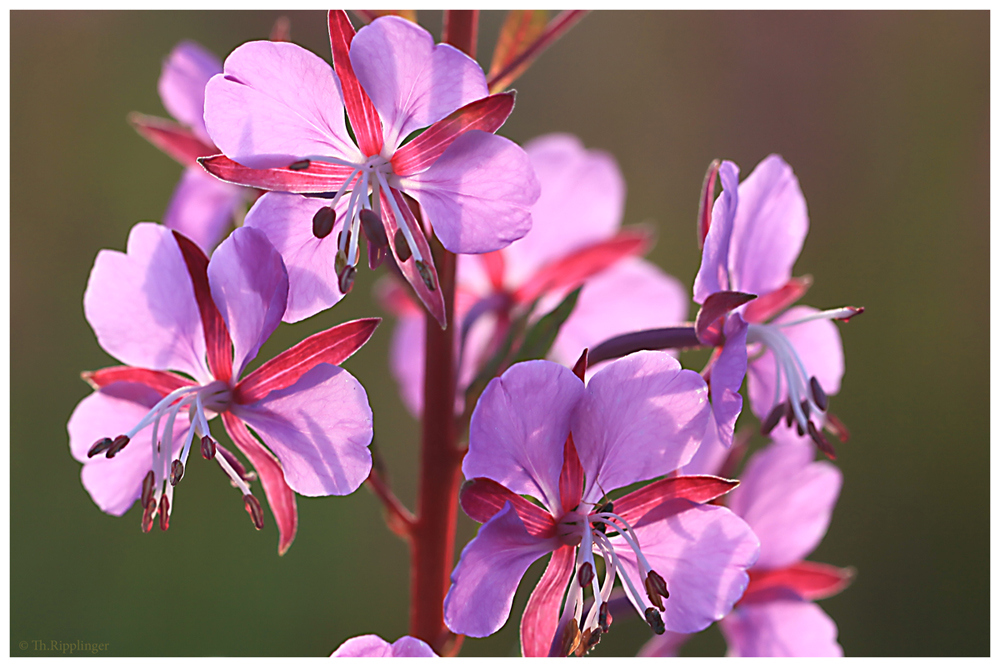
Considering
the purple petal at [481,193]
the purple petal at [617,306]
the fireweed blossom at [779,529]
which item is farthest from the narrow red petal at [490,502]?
the purple petal at [617,306]

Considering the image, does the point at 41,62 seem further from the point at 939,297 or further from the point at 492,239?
the point at 939,297

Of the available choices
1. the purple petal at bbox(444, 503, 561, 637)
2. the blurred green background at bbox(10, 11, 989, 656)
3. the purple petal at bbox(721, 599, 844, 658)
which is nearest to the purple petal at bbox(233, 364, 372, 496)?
the purple petal at bbox(444, 503, 561, 637)

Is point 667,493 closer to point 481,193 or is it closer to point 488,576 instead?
point 488,576

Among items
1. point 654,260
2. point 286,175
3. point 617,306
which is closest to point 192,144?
point 286,175

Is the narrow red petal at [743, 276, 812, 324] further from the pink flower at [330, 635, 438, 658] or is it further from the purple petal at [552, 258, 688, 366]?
the pink flower at [330, 635, 438, 658]

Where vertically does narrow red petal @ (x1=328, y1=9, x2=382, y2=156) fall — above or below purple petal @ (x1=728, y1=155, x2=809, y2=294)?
above
